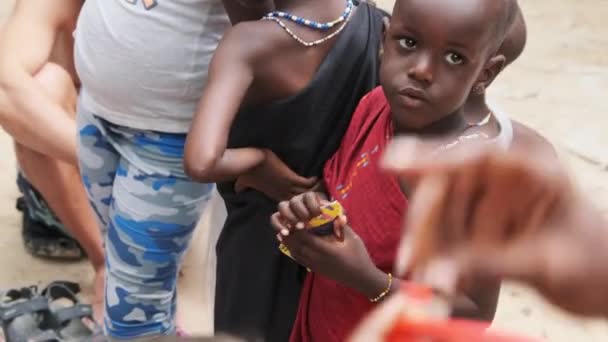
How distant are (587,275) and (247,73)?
57cm

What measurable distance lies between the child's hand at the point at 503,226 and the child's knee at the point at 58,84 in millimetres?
1297

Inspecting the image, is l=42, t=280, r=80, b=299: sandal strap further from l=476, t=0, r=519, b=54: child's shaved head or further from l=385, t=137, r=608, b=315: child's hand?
l=385, t=137, r=608, b=315: child's hand

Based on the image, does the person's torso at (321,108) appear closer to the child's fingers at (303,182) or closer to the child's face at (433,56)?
the child's fingers at (303,182)

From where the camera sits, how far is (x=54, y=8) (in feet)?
5.45

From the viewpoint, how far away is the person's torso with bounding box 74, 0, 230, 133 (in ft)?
4.05

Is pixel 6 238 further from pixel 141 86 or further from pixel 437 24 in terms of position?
pixel 437 24

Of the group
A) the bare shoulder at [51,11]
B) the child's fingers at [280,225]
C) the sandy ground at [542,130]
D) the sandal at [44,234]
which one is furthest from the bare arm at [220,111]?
the sandal at [44,234]

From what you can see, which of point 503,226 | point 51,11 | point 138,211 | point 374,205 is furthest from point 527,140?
point 51,11

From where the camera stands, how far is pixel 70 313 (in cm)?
171

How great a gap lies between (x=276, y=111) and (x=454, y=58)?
0.84 feet

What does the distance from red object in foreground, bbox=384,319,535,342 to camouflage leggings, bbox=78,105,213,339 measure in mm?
777

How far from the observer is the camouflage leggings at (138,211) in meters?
1.34

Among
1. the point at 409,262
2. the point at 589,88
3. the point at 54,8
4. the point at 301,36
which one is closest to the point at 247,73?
the point at 301,36

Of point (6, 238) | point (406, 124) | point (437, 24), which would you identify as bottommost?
point (6, 238)
